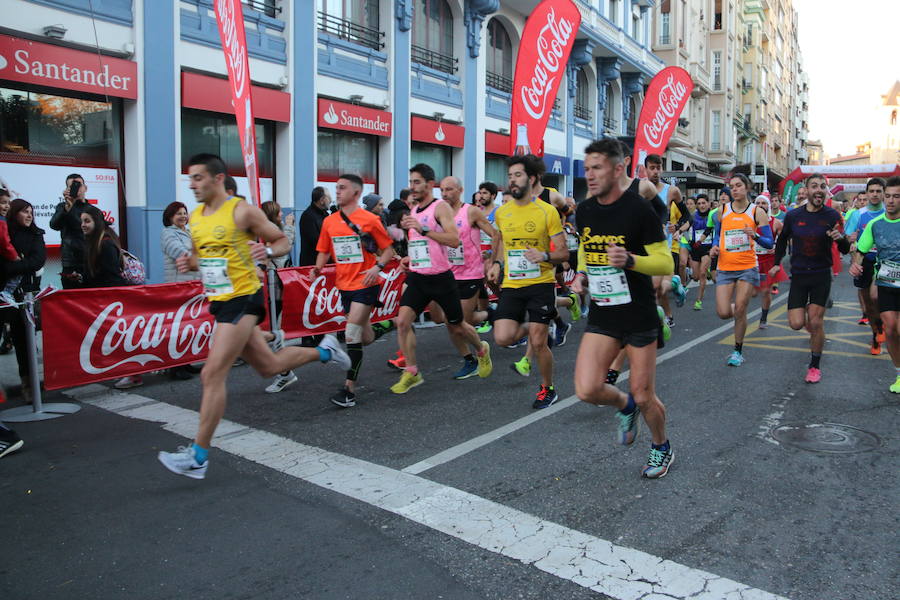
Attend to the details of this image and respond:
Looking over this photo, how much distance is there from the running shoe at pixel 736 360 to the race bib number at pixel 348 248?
4.10m

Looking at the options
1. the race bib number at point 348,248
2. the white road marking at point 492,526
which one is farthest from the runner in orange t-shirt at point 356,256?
the white road marking at point 492,526

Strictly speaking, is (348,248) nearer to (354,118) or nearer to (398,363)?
(398,363)

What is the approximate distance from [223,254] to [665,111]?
417 inches

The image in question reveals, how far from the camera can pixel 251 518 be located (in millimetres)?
3887

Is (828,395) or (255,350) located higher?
(255,350)

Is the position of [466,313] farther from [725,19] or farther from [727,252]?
[725,19]

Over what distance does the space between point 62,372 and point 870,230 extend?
24.3 ft

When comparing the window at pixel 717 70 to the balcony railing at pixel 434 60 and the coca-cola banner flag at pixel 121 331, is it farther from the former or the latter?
the coca-cola banner flag at pixel 121 331

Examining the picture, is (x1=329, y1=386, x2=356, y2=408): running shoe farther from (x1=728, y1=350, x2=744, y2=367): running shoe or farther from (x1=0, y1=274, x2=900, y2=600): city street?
(x1=728, y1=350, x2=744, y2=367): running shoe

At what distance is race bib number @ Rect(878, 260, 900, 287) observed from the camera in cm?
655

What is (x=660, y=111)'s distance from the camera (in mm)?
13258

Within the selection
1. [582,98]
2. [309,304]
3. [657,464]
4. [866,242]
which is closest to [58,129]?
[309,304]

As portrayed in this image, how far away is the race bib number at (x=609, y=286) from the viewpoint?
4324mm

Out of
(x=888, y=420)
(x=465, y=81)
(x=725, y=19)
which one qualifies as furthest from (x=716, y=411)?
(x=725, y=19)
